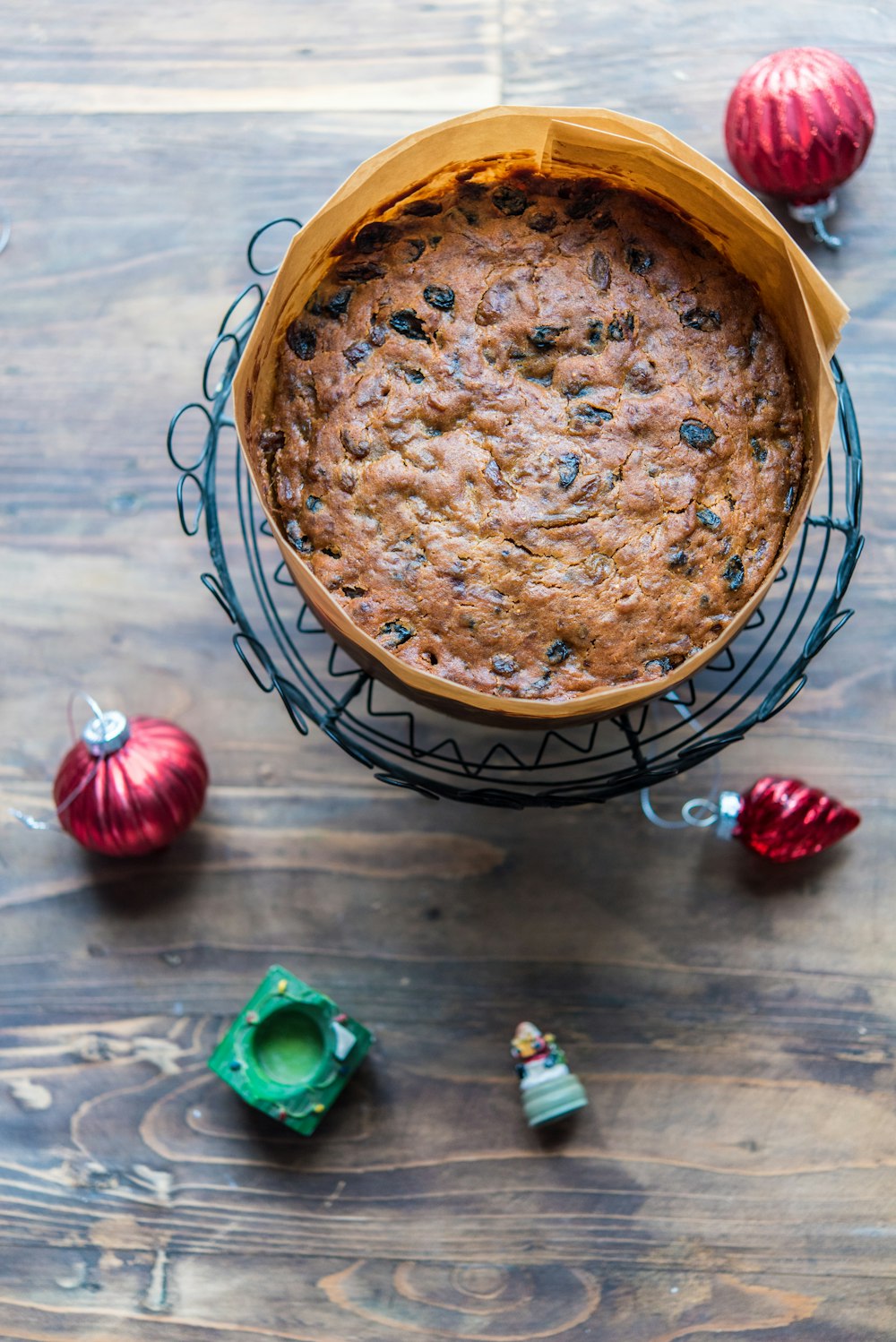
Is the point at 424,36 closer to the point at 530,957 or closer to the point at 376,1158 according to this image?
the point at 530,957

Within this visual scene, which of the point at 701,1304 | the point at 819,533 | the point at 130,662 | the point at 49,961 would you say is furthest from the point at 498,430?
the point at 701,1304

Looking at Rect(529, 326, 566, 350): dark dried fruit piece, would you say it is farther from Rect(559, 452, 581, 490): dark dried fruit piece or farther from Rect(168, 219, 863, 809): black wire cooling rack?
Rect(168, 219, 863, 809): black wire cooling rack

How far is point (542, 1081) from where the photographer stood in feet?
6.13

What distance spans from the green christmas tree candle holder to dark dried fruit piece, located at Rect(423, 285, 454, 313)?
1.09 meters

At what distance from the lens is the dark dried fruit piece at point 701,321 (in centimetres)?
168

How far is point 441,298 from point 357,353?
149mm

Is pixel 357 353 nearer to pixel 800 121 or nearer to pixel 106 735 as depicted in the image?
pixel 106 735

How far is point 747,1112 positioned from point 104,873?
1192 mm

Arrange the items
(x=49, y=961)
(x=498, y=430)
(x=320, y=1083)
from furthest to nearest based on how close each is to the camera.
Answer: (x=49, y=961), (x=320, y=1083), (x=498, y=430)

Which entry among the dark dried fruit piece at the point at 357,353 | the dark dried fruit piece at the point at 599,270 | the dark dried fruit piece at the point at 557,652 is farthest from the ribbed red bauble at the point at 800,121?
the dark dried fruit piece at the point at 557,652

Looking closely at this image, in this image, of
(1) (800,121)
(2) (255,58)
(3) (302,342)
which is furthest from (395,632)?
(2) (255,58)

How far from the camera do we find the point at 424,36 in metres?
2.06

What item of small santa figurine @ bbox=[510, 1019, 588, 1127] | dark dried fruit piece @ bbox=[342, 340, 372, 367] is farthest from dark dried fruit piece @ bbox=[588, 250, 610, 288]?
small santa figurine @ bbox=[510, 1019, 588, 1127]

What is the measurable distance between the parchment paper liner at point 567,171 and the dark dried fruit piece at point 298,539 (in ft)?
0.17
